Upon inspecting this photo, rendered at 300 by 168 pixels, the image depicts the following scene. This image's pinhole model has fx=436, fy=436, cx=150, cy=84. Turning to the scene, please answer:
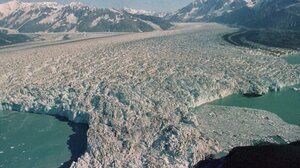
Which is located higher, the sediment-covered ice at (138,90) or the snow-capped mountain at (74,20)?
the sediment-covered ice at (138,90)

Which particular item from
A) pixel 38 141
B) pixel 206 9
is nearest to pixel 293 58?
pixel 38 141

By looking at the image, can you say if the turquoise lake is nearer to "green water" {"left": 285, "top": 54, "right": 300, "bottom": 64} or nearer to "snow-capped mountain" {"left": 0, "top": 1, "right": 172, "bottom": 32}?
"green water" {"left": 285, "top": 54, "right": 300, "bottom": 64}

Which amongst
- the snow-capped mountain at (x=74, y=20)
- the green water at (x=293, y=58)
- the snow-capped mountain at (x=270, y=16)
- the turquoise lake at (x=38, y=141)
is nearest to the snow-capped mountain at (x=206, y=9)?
the snow-capped mountain at (x=270, y=16)

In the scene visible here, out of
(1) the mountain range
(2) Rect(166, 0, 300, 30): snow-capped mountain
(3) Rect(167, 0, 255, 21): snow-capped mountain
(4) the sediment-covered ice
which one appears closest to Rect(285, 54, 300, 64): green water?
(4) the sediment-covered ice

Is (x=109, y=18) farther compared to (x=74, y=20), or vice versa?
(x=74, y=20)

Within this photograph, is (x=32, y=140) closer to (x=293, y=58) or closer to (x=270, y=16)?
(x=293, y=58)

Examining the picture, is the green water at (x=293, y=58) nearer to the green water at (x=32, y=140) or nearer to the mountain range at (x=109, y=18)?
the green water at (x=32, y=140)

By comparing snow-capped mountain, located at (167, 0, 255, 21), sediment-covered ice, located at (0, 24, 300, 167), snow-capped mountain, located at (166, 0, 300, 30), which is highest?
sediment-covered ice, located at (0, 24, 300, 167)
